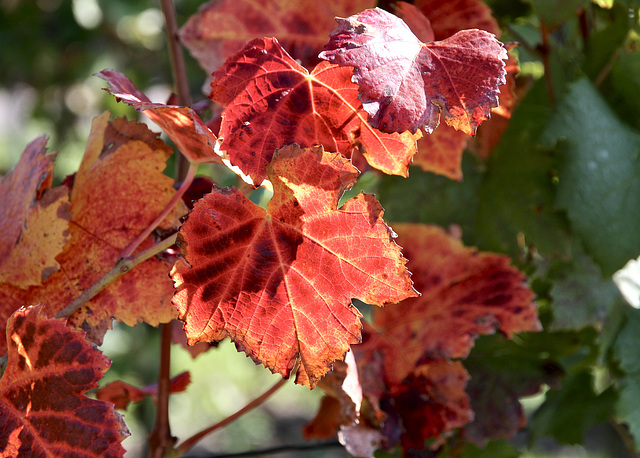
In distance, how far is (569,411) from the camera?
74 cm

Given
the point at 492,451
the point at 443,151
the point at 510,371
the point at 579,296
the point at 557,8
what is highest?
the point at 557,8

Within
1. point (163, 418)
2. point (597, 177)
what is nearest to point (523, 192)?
point (597, 177)

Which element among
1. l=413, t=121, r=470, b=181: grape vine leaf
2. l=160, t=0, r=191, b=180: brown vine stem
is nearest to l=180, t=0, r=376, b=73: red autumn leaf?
l=160, t=0, r=191, b=180: brown vine stem

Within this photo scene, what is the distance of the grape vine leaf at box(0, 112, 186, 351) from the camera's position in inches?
15.9

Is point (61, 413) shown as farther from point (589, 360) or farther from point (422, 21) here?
point (589, 360)

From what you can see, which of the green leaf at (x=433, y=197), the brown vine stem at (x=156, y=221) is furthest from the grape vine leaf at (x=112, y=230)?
the green leaf at (x=433, y=197)

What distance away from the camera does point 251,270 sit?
13.8 inches

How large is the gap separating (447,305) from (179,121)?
0.32 meters

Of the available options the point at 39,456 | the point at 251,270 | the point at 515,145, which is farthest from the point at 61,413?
the point at 515,145

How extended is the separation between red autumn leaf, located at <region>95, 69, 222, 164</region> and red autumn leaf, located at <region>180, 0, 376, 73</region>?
12 cm

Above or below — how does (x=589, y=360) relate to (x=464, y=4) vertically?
below

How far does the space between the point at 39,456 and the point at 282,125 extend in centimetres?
22

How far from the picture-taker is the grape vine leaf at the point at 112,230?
40 centimetres

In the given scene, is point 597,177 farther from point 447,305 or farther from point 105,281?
point 105,281
